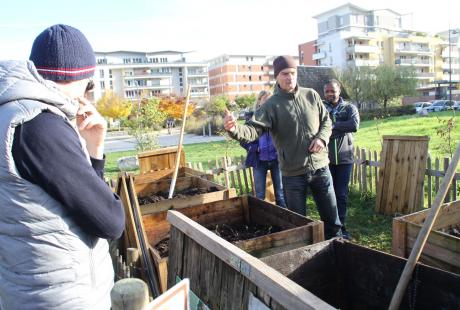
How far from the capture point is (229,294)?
2168mm

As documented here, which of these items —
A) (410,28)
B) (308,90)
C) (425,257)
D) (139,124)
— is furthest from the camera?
(410,28)

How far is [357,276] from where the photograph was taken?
8.14 feet

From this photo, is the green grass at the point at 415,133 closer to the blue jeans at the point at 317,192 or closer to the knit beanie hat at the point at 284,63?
the blue jeans at the point at 317,192

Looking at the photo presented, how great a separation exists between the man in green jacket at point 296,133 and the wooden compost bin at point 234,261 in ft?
1.43

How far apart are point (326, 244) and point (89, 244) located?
1.48 m

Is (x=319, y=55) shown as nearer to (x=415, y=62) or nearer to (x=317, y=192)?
(x=415, y=62)

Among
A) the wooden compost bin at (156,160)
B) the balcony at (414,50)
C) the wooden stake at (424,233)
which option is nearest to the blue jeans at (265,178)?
the wooden compost bin at (156,160)

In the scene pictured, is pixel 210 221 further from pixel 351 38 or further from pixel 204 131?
pixel 351 38

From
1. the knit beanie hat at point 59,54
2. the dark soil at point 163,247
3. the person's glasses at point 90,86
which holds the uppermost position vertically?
the knit beanie hat at point 59,54

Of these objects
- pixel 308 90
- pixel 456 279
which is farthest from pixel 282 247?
pixel 308 90

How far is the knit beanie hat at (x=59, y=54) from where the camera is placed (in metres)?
1.60

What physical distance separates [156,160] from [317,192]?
10.4 ft

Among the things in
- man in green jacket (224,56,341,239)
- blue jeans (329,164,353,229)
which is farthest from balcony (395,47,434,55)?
man in green jacket (224,56,341,239)

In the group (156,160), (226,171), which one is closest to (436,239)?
(156,160)
